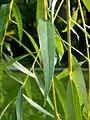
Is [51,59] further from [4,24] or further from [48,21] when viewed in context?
[4,24]

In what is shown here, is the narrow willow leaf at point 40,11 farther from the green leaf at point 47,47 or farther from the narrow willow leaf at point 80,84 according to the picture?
the narrow willow leaf at point 80,84

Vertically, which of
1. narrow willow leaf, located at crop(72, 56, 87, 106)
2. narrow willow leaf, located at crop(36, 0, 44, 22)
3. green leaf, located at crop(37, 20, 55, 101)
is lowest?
narrow willow leaf, located at crop(72, 56, 87, 106)

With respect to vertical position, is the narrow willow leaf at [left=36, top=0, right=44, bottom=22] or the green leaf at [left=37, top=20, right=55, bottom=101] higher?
the narrow willow leaf at [left=36, top=0, right=44, bottom=22]

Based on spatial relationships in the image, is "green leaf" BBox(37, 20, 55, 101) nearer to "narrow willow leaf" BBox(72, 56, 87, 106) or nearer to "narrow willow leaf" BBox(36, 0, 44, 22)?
"narrow willow leaf" BBox(36, 0, 44, 22)

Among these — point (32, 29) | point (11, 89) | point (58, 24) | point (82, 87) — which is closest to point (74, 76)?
point (82, 87)

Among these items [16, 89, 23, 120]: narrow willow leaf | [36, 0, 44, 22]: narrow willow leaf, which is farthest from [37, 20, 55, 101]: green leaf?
[16, 89, 23, 120]: narrow willow leaf

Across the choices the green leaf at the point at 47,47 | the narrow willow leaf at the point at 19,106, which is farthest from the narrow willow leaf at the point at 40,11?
the narrow willow leaf at the point at 19,106
